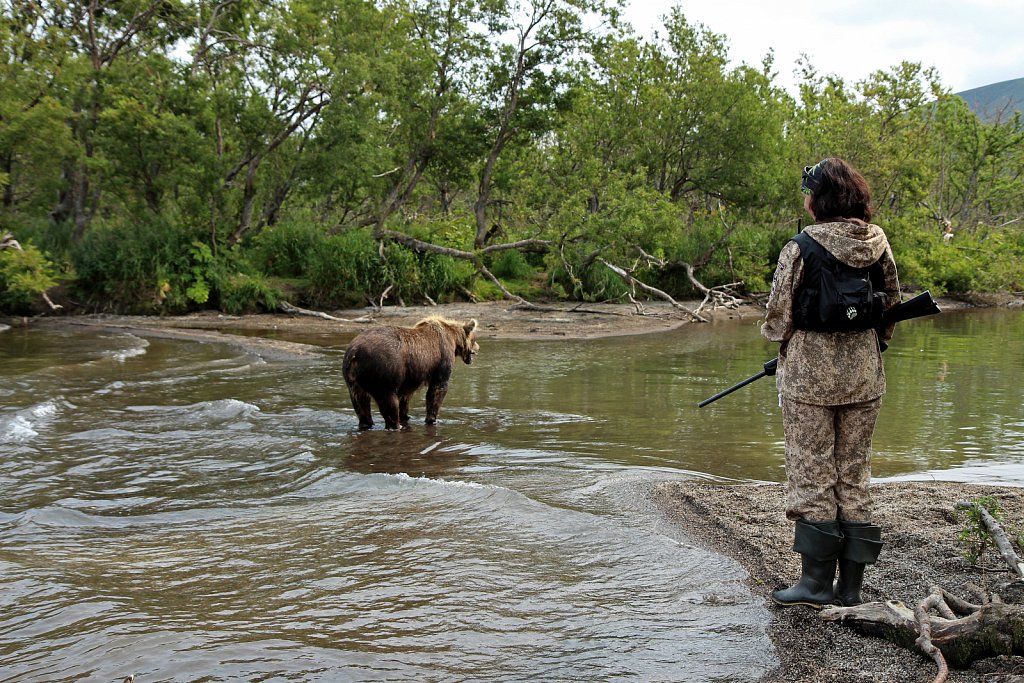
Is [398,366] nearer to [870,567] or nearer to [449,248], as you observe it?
[870,567]

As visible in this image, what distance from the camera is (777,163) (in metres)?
28.9

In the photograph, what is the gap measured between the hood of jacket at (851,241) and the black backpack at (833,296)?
0.03 meters

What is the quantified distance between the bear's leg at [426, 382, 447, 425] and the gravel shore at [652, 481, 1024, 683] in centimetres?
344

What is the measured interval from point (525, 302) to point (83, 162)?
11531mm

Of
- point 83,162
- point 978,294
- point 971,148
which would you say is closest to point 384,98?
point 83,162

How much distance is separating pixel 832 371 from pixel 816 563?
94 cm

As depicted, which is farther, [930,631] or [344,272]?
[344,272]

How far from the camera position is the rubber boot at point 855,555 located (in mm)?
4098

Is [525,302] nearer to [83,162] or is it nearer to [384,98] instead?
[384,98]

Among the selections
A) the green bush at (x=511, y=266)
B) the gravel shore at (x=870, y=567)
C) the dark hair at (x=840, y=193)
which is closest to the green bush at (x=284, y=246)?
the green bush at (x=511, y=266)

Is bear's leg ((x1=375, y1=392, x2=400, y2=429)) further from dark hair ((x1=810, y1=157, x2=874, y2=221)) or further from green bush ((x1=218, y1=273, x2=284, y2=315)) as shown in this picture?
green bush ((x1=218, y1=273, x2=284, y2=315))

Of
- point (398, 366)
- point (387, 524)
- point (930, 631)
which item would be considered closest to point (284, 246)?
point (398, 366)

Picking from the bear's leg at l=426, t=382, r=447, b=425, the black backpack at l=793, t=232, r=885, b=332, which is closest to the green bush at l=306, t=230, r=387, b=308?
the bear's leg at l=426, t=382, r=447, b=425

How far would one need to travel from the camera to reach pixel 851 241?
405 centimetres
